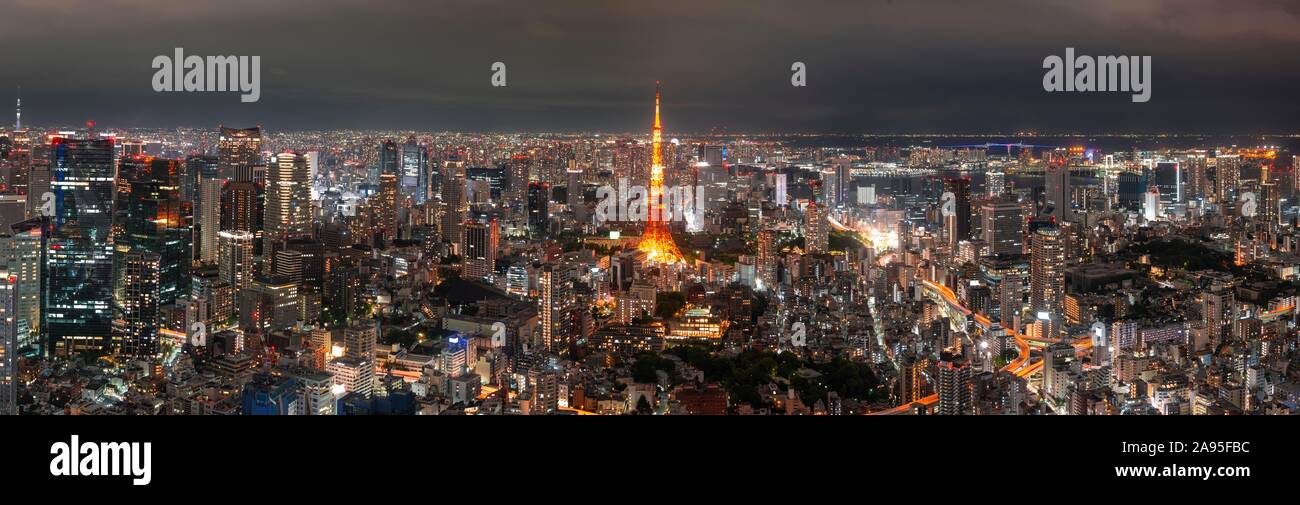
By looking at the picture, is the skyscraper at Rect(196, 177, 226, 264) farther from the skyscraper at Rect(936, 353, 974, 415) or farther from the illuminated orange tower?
the skyscraper at Rect(936, 353, 974, 415)

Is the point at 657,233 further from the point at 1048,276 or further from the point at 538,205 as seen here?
the point at 1048,276

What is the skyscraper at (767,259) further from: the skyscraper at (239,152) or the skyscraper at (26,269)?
the skyscraper at (26,269)

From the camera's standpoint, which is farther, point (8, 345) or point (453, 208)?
point (453, 208)

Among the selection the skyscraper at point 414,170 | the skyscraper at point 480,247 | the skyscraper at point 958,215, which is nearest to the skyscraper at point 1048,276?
the skyscraper at point 958,215
